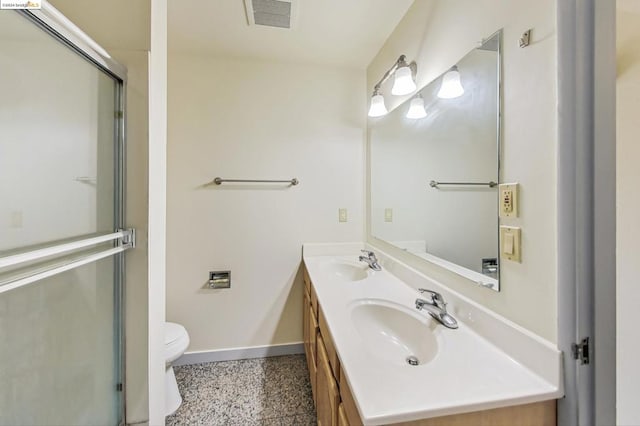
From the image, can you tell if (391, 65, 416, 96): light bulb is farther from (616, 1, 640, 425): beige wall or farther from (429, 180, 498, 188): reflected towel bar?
(616, 1, 640, 425): beige wall

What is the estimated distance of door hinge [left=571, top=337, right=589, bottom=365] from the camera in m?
0.70

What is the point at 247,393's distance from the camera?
1729 mm

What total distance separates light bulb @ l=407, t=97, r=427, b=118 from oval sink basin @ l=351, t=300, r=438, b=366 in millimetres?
1028

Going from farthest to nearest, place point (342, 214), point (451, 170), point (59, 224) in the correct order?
point (342, 214), point (451, 170), point (59, 224)

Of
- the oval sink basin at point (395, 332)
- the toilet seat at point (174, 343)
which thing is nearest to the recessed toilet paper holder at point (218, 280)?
the toilet seat at point (174, 343)

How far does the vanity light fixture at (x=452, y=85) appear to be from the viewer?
3.76 feet

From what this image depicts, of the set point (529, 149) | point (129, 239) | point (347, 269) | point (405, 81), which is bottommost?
point (347, 269)

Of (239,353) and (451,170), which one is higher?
(451,170)

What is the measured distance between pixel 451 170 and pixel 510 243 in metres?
0.47

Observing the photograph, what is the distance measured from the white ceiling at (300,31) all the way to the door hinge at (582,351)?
1.74 meters

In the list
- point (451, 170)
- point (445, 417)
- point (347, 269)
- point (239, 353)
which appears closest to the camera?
point (445, 417)

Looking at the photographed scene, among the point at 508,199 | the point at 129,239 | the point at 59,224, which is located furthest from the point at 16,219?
the point at 508,199

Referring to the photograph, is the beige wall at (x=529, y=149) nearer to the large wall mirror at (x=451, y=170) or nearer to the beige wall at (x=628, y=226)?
the large wall mirror at (x=451, y=170)

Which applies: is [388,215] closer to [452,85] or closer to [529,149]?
[452,85]
